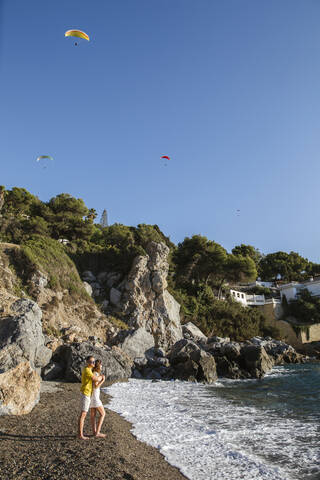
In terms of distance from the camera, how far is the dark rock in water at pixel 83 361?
15.8 metres

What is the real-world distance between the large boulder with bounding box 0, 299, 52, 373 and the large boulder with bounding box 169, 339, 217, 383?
8642mm

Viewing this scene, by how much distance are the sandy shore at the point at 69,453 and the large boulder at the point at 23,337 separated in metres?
2.99

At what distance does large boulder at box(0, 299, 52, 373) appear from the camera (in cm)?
1084

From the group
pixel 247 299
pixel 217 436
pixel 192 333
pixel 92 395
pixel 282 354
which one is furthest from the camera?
pixel 247 299

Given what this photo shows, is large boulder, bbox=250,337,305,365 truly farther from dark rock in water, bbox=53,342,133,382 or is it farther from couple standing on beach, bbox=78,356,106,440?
couple standing on beach, bbox=78,356,106,440

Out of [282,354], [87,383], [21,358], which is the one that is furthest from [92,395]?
[282,354]

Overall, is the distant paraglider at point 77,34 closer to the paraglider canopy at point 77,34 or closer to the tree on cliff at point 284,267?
the paraglider canopy at point 77,34

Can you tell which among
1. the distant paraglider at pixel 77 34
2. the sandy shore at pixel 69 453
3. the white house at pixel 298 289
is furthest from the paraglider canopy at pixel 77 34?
the white house at pixel 298 289

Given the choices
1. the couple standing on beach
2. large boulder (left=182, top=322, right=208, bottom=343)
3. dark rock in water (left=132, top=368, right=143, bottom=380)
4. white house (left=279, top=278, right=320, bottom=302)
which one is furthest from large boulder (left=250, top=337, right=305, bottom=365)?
the couple standing on beach

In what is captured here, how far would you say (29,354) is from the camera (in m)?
12.7

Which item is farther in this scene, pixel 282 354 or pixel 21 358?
pixel 282 354

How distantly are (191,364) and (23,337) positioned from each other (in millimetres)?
Result: 11102

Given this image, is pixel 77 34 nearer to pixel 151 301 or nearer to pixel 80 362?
pixel 80 362

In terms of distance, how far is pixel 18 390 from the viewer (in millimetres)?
8578
